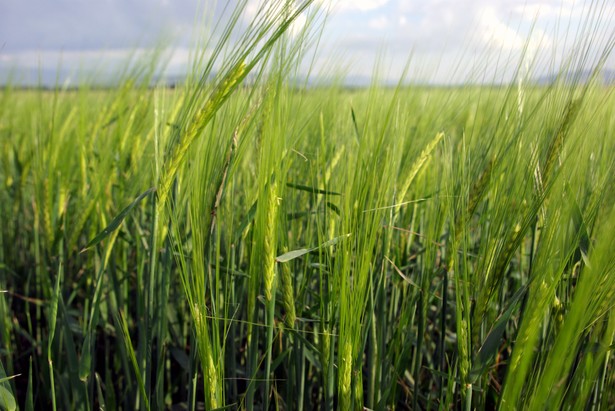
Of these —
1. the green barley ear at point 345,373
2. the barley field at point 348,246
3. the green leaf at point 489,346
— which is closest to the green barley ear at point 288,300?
the barley field at point 348,246

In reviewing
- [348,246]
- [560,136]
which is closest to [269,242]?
[348,246]

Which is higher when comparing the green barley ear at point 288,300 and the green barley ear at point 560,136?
the green barley ear at point 560,136

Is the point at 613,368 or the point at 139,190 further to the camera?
the point at 139,190

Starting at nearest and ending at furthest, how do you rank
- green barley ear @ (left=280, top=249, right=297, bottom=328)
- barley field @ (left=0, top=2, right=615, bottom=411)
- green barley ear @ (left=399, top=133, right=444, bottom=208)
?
barley field @ (left=0, top=2, right=615, bottom=411)
green barley ear @ (left=280, top=249, right=297, bottom=328)
green barley ear @ (left=399, top=133, right=444, bottom=208)

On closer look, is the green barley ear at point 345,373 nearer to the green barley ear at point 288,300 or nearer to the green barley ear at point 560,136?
the green barley ear at point 288,300

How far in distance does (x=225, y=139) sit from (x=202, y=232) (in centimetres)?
14

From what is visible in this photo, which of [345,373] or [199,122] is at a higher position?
[199,122]

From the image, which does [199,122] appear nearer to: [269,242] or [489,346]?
[269,242]

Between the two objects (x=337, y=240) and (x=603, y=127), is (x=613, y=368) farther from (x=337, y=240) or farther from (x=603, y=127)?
(x=337, y=240)

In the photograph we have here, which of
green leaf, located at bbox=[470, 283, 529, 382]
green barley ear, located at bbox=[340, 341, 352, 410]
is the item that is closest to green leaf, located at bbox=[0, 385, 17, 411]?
green barley ear, located at bbox=[340, 341, 352, 410]

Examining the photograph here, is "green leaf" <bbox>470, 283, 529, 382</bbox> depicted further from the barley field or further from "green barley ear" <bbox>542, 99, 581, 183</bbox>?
"green barley ear" <bbox>542, 99, 581, 183</bbox>

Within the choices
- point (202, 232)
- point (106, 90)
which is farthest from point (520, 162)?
point (106, 90)

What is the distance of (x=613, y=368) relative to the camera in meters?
0.94

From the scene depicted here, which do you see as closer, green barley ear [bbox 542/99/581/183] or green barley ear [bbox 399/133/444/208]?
green barley ear [bbox 542/99/581/183]
